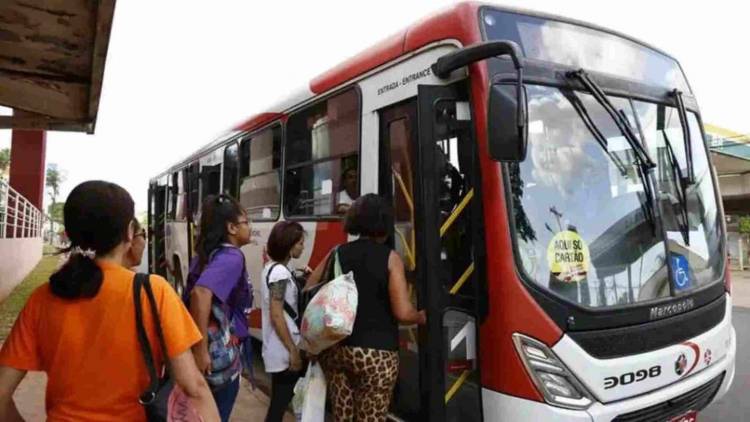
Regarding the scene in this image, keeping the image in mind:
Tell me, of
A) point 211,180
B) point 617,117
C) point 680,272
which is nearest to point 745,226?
point 211,180

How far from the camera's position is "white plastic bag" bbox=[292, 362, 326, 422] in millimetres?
3137

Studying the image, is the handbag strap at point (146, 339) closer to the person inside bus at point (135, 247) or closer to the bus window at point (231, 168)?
the person inside bus at point (135, 247)

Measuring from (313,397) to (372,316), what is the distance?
0.65m

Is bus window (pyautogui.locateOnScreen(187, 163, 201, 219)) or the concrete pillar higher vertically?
the concrete pillar

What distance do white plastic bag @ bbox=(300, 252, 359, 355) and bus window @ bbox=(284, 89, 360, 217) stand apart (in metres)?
1.40

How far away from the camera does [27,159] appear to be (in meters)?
18.8

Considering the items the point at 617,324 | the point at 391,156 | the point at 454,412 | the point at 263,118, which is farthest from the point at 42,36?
the point at 617,324

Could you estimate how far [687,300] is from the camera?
3322mm

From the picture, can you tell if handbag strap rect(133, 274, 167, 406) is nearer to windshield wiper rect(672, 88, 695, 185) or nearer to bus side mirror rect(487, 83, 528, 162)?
bus side mirror rect(487, 83, 528, 162)

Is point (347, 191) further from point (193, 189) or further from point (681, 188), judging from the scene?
point (193, 189)

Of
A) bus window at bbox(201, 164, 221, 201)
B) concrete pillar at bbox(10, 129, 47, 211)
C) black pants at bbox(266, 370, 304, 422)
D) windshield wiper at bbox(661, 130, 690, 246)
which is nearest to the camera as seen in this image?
windshield wiper at bbox(661, 130, 690, 246)

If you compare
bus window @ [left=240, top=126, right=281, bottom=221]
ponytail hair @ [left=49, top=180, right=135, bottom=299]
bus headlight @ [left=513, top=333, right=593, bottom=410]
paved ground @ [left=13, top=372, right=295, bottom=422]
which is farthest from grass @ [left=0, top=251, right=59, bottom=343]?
bus headlight @ [left=513, top=333, right=593, bottom=410]

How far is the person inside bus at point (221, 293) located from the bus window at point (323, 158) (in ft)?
4.43

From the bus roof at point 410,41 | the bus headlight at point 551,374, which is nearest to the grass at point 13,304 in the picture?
the bus roof at point 410,41
